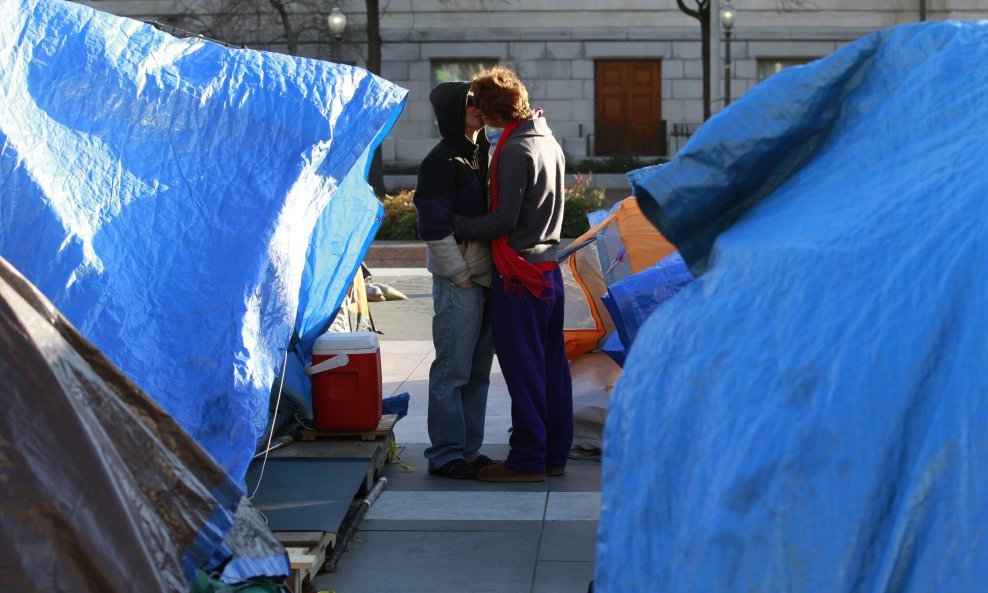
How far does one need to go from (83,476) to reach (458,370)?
9.71 ft

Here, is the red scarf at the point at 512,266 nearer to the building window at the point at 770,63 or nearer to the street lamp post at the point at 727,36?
the street lamp post at the point at 727,36

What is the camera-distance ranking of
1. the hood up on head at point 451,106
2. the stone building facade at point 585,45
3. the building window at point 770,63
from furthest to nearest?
the building window at point 770,63 → the stone building facade at point 585,45 → the hood up on head at point 451,106

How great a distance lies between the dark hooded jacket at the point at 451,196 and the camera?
543 cm

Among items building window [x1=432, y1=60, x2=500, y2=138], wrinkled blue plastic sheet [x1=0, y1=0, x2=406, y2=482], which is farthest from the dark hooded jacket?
building window [x1=432, y1=60, x2=500, y2=138]

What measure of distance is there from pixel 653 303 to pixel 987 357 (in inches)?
135

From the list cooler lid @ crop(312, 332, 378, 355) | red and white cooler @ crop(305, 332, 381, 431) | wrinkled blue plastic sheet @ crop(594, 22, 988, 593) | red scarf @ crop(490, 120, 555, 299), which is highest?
wrinkled blue plastic sheet @ crop(594, 22, 988, 593)

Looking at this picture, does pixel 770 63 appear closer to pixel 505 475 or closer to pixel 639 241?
pixel 639 241

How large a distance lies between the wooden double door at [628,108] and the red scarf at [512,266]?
77.5ft

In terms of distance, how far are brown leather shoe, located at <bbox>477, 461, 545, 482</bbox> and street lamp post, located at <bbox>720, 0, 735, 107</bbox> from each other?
66.2 feet

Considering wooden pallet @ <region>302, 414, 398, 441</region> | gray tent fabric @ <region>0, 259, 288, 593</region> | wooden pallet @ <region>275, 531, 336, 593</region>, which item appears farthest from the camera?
wooden pallet @ <region>302, 414, 398, 441</region>

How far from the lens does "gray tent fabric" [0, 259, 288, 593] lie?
2607mm

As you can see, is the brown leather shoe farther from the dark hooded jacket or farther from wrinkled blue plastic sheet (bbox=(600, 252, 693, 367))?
the dark hooded jacket

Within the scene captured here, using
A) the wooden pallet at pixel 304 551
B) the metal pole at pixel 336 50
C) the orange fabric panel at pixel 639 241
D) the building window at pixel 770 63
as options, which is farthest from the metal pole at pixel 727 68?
the wooden pallet at pixel 304 551

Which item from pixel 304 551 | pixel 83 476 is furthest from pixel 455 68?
pixel 83 476
